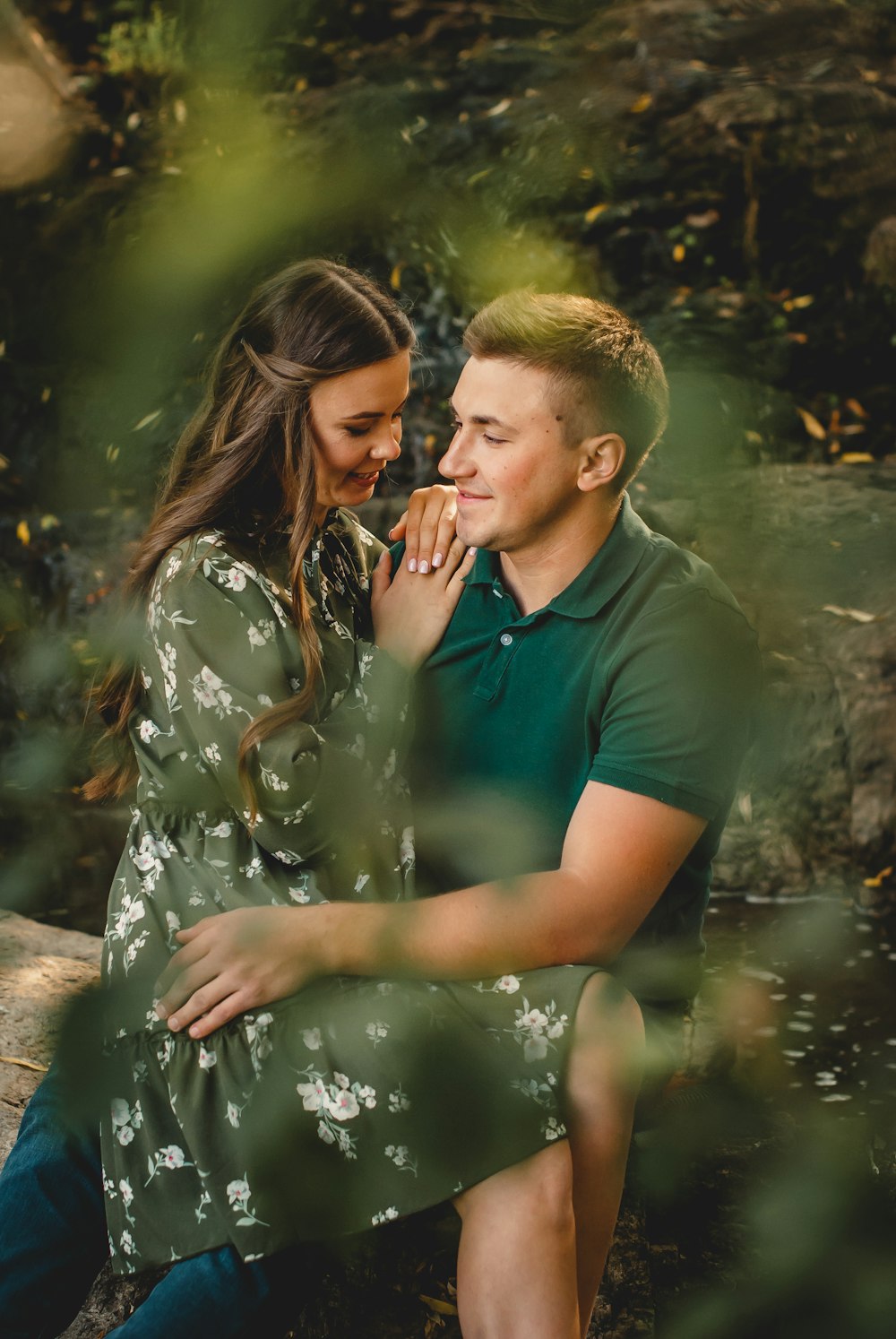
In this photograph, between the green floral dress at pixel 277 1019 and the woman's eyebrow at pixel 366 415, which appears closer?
the green floral dress at pixel 277 1019

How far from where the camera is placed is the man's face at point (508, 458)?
2.21 meters

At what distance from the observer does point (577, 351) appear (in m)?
2.21

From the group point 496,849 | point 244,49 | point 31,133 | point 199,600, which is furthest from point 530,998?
point 31,133

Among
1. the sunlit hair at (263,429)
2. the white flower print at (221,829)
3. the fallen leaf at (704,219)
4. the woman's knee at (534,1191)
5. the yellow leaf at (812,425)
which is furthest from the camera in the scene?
the fallen leaf at (704,219)

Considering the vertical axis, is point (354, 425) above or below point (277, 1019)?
above

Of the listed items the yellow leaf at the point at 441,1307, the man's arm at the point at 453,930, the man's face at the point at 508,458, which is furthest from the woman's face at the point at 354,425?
the yellow leaf at the point at 441,1307

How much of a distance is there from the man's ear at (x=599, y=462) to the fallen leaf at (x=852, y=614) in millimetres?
2262

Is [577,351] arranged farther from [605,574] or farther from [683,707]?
[683,707]

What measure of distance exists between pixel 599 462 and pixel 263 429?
0.63 m

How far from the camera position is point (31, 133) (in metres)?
1.69

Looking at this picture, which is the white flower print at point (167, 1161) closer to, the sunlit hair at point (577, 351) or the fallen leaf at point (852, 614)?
the sunlit hair at point (577, 351)

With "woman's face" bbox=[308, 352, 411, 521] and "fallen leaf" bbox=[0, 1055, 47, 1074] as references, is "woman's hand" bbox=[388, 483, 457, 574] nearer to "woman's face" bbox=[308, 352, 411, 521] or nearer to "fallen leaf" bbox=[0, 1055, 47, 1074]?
"woman's face" bbox=[308, 352, 411, 521]

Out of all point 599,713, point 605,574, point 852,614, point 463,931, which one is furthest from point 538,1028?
point 852,614

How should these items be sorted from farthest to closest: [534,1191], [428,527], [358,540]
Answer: [358,540] < [428,527] < [534,1191]
